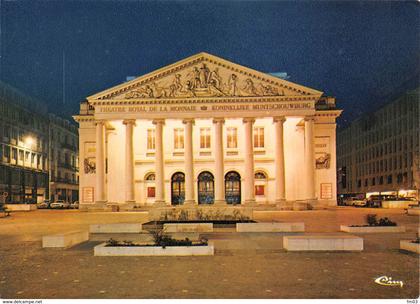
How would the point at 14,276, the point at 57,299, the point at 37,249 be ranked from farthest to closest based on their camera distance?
the point at 37,249 → the point at 14,276 → the point at 57,299

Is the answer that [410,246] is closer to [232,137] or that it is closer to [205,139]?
[232,137]

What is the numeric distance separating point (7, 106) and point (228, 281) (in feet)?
222

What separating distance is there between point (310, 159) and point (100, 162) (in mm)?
23933

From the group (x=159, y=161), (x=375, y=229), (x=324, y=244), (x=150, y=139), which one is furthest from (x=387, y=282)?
(x=150, y=139)

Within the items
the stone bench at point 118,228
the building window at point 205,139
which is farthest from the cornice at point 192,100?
the stone bench at point 118,228

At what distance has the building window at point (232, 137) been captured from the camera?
61.6 metres

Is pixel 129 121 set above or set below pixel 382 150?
above

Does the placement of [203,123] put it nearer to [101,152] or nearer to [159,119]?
[159,119]

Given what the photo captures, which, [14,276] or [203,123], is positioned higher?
[203,123]

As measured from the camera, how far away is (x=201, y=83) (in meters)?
55.0

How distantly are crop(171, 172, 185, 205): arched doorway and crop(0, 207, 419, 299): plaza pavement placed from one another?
42489 mm

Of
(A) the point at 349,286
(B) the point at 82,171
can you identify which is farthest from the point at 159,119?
(A) the point at 349,286

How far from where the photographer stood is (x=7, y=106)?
237 feet

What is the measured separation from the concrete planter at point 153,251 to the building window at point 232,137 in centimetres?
4470
